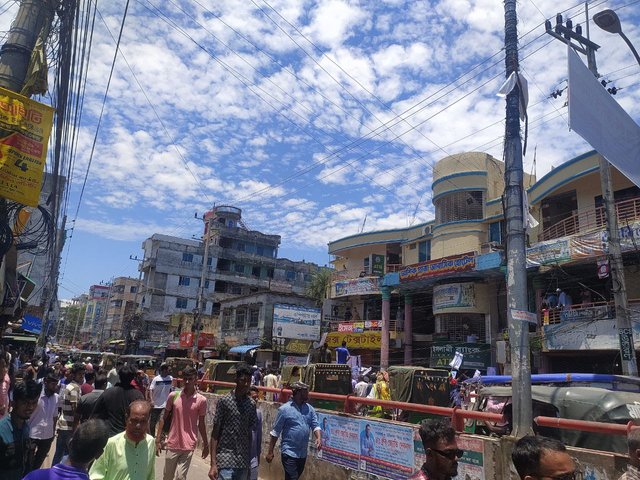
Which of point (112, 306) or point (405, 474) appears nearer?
point (405, 474)

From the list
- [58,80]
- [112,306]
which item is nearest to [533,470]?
[58,80]

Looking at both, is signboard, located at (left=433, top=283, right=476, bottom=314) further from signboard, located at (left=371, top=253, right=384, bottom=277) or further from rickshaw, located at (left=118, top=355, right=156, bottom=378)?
rickshaw, located at (left=118, top=355, right=156, bottom=378)

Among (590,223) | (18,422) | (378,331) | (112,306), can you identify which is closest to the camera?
(18,422)

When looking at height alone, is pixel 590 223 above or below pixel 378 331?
above

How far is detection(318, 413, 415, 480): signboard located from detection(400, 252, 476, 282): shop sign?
17.9 meters

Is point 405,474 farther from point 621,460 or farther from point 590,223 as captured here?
point 590,223

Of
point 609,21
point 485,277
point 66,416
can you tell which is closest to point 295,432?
point 66,416

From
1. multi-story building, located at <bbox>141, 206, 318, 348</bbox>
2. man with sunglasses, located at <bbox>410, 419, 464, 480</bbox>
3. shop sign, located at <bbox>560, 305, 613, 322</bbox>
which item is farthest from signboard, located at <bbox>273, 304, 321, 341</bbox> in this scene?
man with sunglasses, located at <bbox>410, 419, 464, 480</bbox>

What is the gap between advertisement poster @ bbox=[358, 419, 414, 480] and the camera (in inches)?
244

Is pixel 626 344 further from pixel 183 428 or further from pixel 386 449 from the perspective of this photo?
pixel 183 428

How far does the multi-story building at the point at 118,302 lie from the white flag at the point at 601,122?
69.0 m

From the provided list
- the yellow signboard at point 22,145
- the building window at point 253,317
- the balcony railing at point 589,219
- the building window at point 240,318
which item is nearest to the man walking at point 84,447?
the yellow signboard at point 22,145

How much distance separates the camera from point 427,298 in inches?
1193

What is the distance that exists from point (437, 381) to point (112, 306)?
7095 cm
